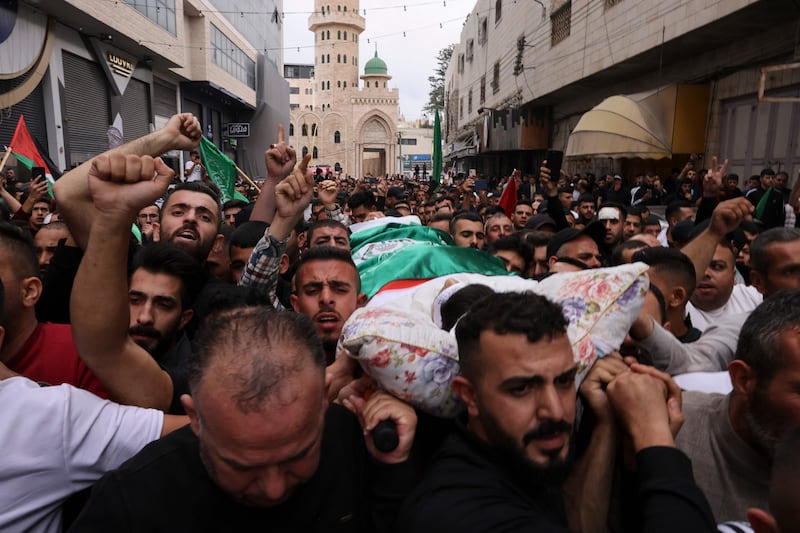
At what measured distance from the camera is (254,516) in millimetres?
1274

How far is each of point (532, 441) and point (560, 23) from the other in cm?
1643

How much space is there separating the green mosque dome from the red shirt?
7344 centimetres

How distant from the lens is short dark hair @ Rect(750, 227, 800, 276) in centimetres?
272

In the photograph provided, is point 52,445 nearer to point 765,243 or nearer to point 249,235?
point 249,235

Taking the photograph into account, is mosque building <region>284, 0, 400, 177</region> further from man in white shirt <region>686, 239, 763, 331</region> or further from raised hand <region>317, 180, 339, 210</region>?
man in white shirt <region>686, 239, 763, 331</region>

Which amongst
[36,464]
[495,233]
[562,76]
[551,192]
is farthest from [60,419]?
[562,76]

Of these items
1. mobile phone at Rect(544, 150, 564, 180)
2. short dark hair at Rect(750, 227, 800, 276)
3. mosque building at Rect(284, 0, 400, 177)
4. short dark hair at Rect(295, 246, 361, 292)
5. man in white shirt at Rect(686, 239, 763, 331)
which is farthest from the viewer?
mosque building at Rect(284, 0, 400, 177)

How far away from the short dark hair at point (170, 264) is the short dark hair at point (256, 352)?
1103mm

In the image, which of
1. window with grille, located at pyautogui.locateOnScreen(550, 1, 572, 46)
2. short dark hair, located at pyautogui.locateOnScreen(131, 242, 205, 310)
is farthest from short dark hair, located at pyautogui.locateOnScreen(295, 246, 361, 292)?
window with grille, located at pyautogui.locateOnScreen(550, 1, 572, 46)

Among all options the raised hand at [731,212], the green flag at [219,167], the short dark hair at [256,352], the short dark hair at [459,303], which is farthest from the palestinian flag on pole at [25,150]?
the raised hand at [731,212]

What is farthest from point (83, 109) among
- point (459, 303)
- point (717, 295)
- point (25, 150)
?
point (459, 303)

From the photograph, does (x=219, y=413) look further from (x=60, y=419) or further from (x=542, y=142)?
(x=542, y=142)

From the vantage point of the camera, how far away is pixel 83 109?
15.7 m

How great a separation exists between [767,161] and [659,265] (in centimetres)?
818
